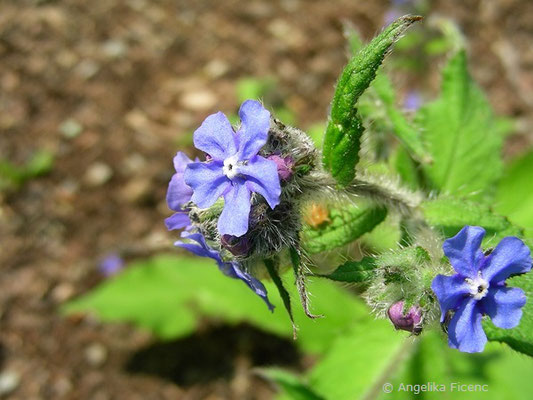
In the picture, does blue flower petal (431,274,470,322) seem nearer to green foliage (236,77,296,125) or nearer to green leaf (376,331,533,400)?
green leaf (376,331,533,400)

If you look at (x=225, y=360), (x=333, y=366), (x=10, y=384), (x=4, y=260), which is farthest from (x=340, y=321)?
(x=4, y=260)

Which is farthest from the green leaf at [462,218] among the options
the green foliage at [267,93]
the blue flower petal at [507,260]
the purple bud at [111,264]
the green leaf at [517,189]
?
the purple bud at [111,264]

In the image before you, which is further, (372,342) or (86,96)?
(86,96)

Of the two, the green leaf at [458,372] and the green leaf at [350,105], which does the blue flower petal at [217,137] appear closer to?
the green leaf at [350,105]

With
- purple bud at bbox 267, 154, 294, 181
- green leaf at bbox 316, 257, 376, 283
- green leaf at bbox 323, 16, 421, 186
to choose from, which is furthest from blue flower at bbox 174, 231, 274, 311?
green leaf at bbox 323, 16, 421, 186

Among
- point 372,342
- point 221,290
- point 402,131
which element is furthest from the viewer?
point 221,290

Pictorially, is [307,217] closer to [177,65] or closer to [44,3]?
[177,65]

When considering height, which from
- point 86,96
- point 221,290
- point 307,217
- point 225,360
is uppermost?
point 307,217
